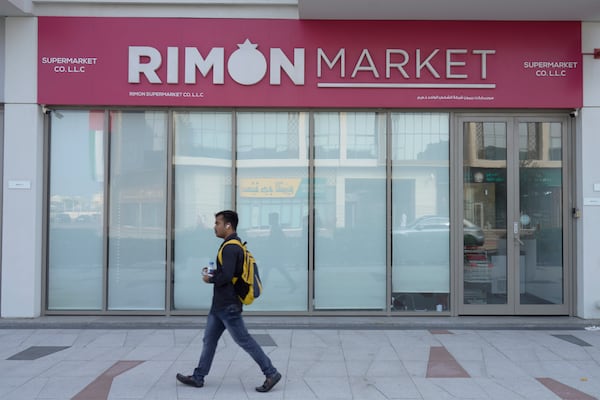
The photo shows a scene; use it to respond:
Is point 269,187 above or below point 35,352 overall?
above

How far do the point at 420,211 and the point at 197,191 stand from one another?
11.7 feet

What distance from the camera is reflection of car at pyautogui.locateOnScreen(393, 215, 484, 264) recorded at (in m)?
8.84

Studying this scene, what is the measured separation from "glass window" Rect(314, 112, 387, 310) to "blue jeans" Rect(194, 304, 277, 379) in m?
3.47

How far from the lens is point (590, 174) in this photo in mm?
8562

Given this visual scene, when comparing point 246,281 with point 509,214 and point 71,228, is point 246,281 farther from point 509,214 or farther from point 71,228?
point 509,214

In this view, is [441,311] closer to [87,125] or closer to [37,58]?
[87,125]

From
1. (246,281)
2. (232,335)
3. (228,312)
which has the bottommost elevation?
(232,335)

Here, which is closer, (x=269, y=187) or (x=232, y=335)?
(x=232, y=335)

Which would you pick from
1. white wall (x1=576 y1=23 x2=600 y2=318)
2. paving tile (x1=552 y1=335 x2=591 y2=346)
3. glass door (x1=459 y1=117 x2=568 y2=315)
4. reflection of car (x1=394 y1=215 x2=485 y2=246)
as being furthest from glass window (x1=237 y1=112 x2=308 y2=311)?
white wall (x1=576 y1=23 x2=600 y2=318)

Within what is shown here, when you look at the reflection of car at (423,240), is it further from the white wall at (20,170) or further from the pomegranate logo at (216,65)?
the white wall at (20,170)

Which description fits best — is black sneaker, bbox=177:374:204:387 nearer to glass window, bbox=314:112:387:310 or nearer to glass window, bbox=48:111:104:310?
glass window, bbox=314:112:387:310

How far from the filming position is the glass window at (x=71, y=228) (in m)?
Result: 8.75

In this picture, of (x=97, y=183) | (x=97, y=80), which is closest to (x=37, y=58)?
(x=97, y=80)

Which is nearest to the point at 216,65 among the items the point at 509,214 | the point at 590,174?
the point at 509,214
